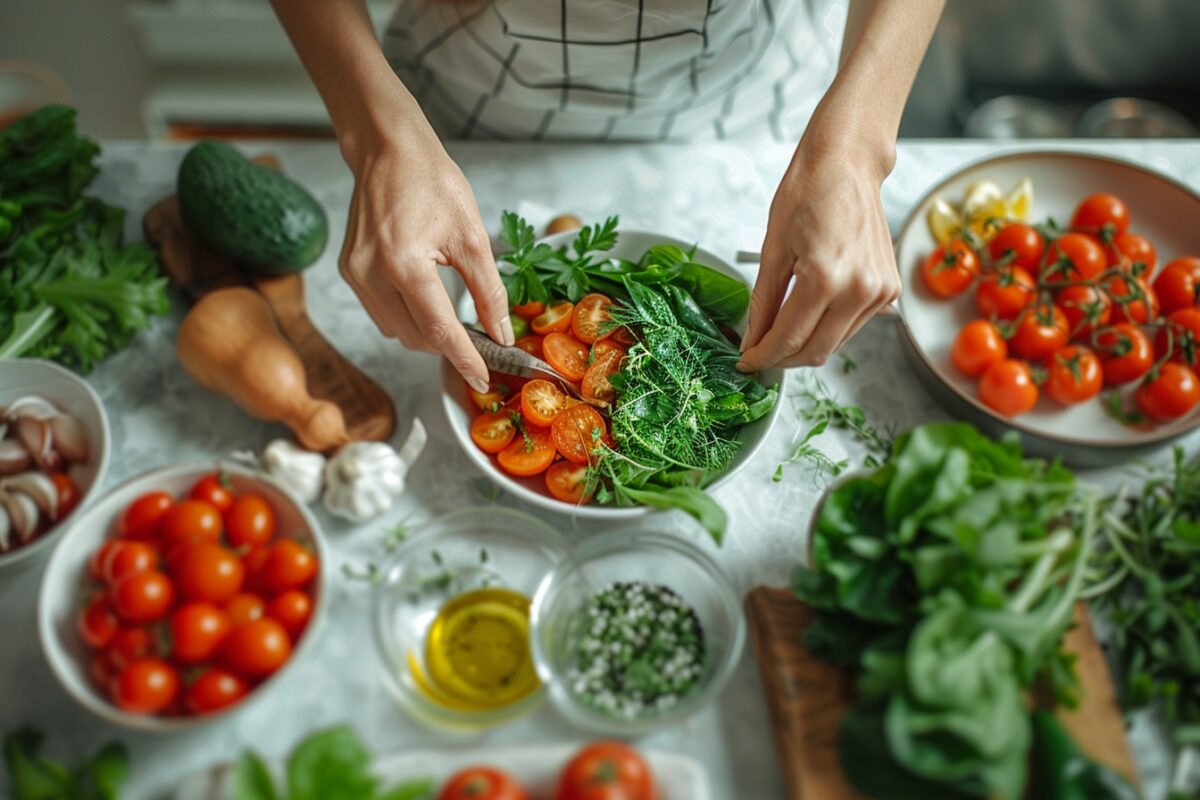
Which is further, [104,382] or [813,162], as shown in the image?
[104,382]

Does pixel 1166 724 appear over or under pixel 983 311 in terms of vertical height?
under

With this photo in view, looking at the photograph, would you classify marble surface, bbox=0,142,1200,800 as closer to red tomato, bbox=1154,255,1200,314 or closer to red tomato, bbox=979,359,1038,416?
red tomato, bbox=979,359,1038,416

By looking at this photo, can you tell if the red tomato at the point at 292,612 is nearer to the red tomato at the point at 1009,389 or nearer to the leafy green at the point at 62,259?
the leafy green at the point at 62,259

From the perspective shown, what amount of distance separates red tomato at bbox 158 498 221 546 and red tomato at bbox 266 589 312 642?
11 cm

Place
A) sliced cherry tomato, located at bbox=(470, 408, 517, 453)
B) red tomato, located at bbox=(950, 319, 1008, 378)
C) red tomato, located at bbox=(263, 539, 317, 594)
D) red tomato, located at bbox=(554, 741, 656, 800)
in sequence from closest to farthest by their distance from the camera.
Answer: red tomato, located at bbox=(554, 741, 656, 800) → red tomato, located at bbox=(263, 539, 317, 594) → sliced cherry tomato, located at bbox=(470, 408, 517, 453) → red tomato, located at bbox=(950, 319, 1008, 378)

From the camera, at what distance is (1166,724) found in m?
0.93

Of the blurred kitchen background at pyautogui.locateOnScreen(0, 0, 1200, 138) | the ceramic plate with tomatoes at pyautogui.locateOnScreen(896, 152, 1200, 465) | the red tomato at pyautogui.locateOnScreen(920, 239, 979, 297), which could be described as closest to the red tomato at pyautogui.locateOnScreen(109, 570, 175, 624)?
the ceramic plate with tomatoes at pyautogui.locateOnScreen(896, 152, 1200, 465)

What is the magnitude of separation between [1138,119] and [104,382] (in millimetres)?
2318

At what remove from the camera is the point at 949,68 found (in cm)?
211

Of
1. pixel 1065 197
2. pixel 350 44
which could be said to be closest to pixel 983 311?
pixel 1065 197

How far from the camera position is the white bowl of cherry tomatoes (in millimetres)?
860

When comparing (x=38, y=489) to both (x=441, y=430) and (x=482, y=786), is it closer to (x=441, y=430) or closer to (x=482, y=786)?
(x=441, y=430)

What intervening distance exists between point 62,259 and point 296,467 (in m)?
0.46

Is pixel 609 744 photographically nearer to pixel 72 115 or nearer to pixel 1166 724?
pixel 1166 724
